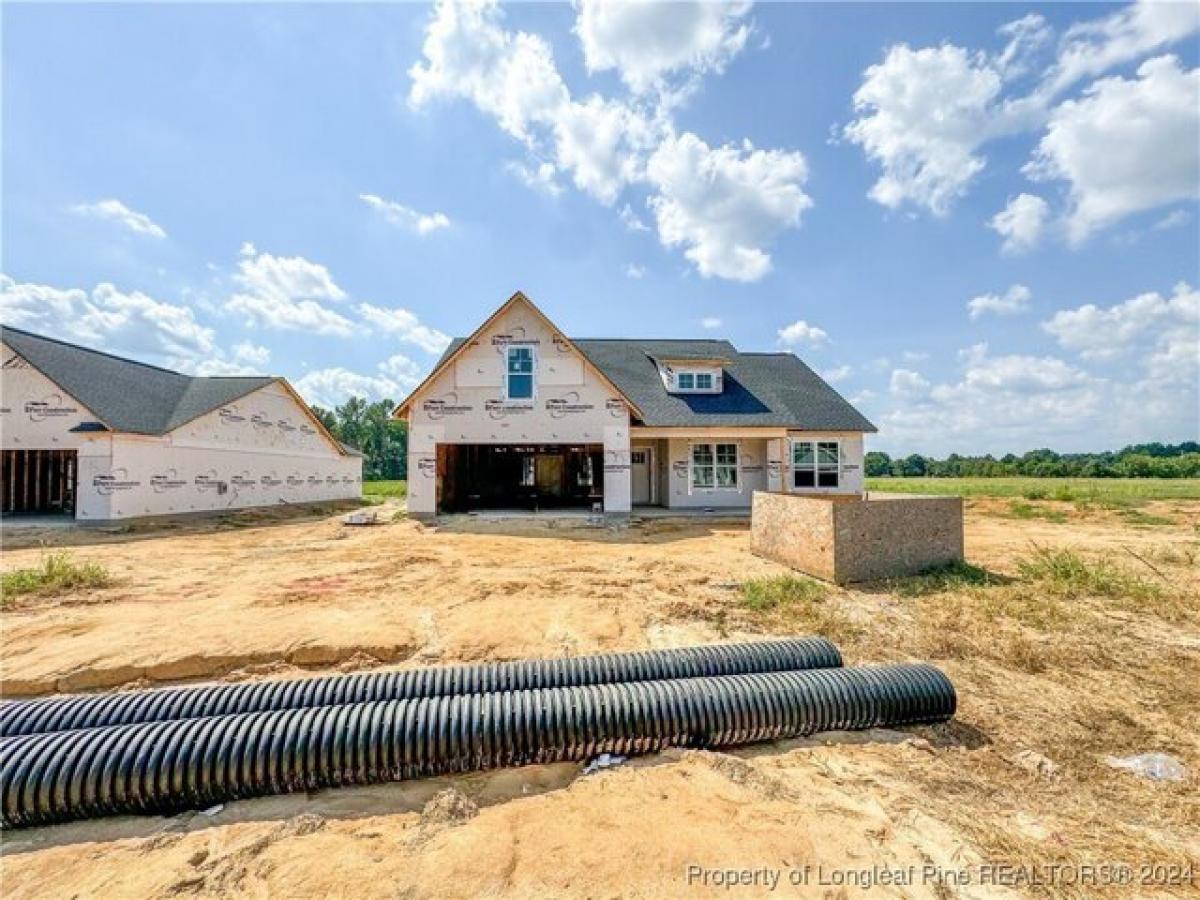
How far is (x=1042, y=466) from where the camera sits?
57.4 metres

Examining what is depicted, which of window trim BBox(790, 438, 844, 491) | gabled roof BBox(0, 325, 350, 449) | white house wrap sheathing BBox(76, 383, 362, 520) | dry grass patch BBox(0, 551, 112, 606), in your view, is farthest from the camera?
window trim BBox(790, 438, 844, 491)

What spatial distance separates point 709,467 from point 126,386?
22272 millimetres

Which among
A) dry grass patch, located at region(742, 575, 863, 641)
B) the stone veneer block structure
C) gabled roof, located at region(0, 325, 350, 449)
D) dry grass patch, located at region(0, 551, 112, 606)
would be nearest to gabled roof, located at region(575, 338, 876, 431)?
the stone veneer block structure

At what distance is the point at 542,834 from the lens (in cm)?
290

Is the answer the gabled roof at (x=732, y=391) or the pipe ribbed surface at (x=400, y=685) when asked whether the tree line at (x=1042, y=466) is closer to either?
the gabled roof at (x=732, y=391)

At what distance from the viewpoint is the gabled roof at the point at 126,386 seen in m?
16.2

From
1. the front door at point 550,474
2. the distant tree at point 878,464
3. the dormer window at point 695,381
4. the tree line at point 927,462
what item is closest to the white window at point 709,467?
the dormer window at point 695,381

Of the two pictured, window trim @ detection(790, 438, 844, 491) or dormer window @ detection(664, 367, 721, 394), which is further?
dormer window @ detection(664, 367, 721, 394)

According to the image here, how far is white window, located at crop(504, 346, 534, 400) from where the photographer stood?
16297 mm

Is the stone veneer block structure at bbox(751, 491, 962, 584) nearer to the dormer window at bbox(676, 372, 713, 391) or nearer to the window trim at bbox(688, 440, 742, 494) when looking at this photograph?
the window trim at bbox(688, 440, 742, 494)

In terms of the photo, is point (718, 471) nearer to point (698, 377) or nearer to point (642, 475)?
point (642, 475)

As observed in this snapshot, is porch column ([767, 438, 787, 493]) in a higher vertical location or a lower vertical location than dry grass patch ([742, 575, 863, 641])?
higher

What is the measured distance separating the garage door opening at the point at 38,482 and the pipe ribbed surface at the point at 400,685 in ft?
67.9

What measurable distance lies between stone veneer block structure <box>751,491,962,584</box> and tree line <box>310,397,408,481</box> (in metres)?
63.3
